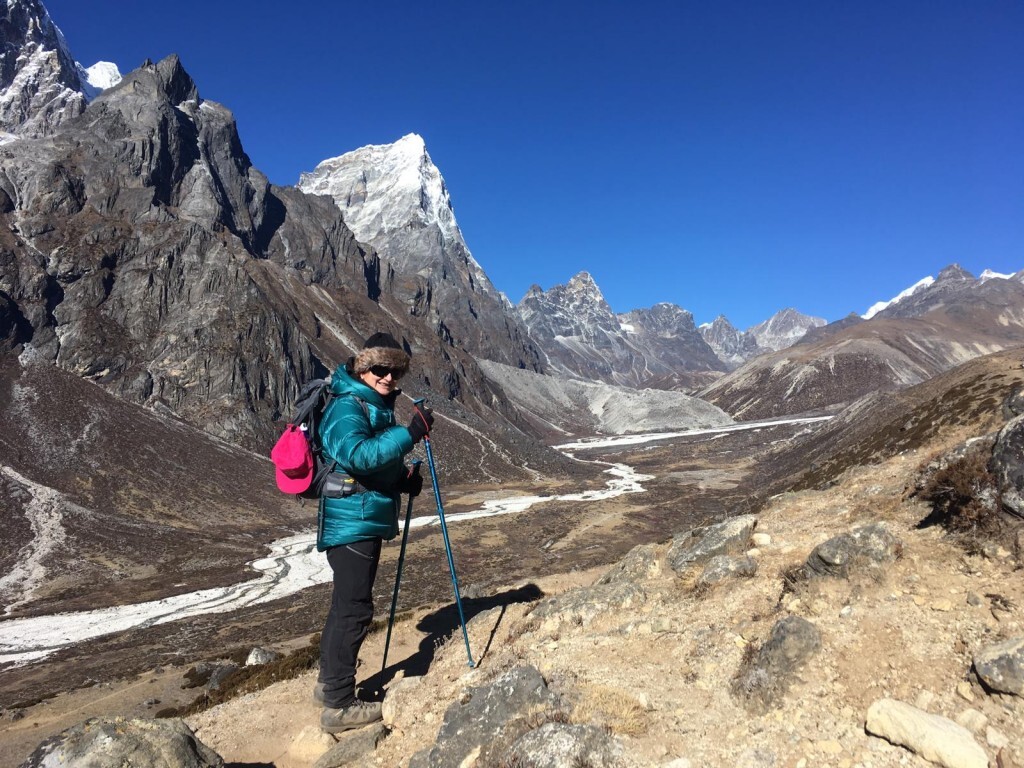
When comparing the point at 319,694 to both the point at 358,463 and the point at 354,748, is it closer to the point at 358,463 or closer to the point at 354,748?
the point at 354,748

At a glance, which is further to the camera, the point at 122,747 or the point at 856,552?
the point at 856,552

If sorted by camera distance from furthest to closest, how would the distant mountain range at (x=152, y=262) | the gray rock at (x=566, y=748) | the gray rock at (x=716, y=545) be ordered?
the distant mountain range at (x=152, y=262) < the gray rock at (x=716, y=545) < the gray rock at (x=566, y=748)

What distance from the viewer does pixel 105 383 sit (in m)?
85.8

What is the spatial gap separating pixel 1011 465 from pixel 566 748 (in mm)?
6231

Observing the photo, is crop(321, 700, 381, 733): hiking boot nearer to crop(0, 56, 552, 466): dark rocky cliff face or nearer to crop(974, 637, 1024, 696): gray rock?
crop(974, 637, 1024, 696): gray rock

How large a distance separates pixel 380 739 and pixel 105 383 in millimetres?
99427

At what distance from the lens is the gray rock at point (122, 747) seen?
4902mm

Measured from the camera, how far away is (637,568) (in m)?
11.3

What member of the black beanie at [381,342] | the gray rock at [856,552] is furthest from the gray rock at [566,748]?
the black beanie at [381,342]

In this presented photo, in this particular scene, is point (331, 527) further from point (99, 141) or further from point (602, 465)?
point (99, 141)

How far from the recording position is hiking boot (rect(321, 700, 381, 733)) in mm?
6387

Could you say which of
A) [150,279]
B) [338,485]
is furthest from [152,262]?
[338,485]

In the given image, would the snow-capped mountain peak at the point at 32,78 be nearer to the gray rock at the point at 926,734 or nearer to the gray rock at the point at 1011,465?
the gray rock at the point at 1011,465

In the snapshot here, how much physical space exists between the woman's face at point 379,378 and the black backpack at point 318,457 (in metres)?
0.36
